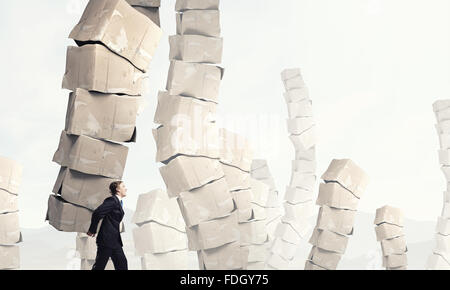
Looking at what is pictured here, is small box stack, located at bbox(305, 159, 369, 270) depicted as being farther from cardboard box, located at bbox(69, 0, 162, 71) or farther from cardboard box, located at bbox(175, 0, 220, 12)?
cardboard box, located at bbox(69, 0, 162, 71)

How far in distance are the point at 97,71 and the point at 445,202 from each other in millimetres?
11815

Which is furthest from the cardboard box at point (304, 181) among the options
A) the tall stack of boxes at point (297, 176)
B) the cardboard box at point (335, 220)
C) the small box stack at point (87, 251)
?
the small box stack at point (87, 251)

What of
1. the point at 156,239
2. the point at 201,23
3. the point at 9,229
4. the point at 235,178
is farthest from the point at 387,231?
the point at 9,229

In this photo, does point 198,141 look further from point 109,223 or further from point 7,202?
point 7,202

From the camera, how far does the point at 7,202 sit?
30.0 feet

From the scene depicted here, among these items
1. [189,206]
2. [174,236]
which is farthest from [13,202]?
[189,206]

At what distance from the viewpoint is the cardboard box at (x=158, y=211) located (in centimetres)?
1016

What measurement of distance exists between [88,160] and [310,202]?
1026 centimetres

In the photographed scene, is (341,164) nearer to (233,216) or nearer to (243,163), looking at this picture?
(243,163)

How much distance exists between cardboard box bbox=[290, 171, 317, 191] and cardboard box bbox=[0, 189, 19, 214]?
24.5ft

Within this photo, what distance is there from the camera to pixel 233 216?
25.3 feet

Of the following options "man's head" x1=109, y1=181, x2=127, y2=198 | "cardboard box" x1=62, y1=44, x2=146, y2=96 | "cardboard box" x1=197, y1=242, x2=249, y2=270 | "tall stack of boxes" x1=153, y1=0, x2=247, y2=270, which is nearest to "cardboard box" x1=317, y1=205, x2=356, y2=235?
"tall stack of boxes" x1=153, y1=0, x2=247, y2=270

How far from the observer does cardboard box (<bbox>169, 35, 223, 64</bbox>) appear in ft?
25.7

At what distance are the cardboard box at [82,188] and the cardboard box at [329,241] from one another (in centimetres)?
490
